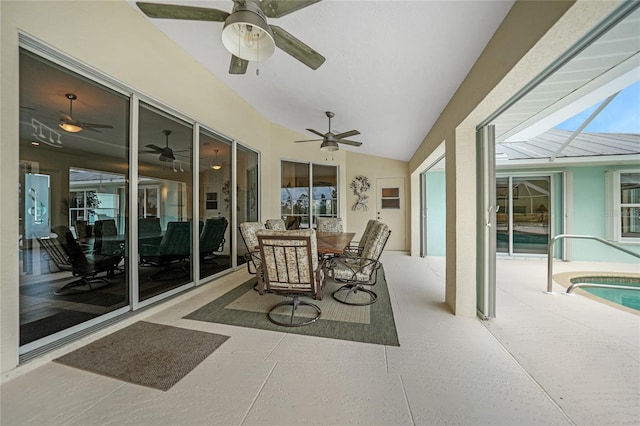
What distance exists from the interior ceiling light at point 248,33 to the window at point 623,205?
296 inches

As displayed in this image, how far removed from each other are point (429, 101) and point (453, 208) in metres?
1.47

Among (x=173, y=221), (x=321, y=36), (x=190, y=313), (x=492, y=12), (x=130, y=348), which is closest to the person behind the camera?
(x=492, y=12)

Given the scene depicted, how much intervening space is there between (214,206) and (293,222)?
8.24 ft

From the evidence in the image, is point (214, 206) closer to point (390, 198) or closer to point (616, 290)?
point (390, 198)

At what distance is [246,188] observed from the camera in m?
4.82

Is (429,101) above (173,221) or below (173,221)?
above

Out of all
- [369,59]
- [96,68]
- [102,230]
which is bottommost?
[102,230]

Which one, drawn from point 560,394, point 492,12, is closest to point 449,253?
point 560,394

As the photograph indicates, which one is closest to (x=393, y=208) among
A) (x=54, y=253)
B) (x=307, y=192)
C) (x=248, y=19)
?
(x=307, y=192)

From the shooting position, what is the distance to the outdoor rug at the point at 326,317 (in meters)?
2.17

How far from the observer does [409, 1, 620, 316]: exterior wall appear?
1257mm

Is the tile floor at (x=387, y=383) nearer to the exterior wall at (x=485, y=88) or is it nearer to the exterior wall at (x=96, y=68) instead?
the exterior wall at (x=485, y=88)

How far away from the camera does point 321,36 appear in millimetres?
2258

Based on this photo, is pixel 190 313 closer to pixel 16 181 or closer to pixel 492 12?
Result: pixel 16 181
